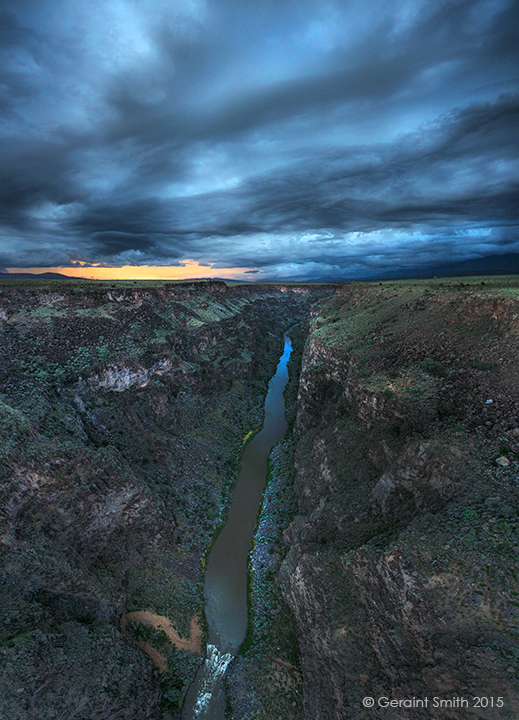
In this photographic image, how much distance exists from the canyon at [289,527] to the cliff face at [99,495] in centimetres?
19

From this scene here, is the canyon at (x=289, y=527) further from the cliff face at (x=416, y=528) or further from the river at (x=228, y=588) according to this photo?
the river at (x=228, y=588)

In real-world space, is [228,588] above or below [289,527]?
below

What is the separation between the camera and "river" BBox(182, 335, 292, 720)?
25891 millimetres

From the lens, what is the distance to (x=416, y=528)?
21562mm

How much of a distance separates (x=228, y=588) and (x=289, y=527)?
376 inches

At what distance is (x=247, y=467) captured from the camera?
51.7m

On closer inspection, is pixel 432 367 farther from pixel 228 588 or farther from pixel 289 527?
pixel 228 588

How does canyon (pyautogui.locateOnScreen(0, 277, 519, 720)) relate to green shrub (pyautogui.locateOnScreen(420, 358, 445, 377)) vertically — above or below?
below

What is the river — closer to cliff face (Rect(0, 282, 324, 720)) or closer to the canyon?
the canyon

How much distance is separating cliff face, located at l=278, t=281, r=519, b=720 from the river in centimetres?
652

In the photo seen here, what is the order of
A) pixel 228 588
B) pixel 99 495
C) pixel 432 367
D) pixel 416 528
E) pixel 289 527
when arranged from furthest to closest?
pixel 289 527
pixel 432 367
pixel 228 588
pixel 99 495
pixel 416 528

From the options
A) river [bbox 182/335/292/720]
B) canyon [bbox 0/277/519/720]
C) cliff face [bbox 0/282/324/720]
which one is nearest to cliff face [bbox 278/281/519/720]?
canyon [bbox 0/277/519/720]

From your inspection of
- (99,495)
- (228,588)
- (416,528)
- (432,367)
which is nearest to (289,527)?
(228,588)

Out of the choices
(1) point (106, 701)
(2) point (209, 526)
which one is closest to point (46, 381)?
(2) point (209, 526)
